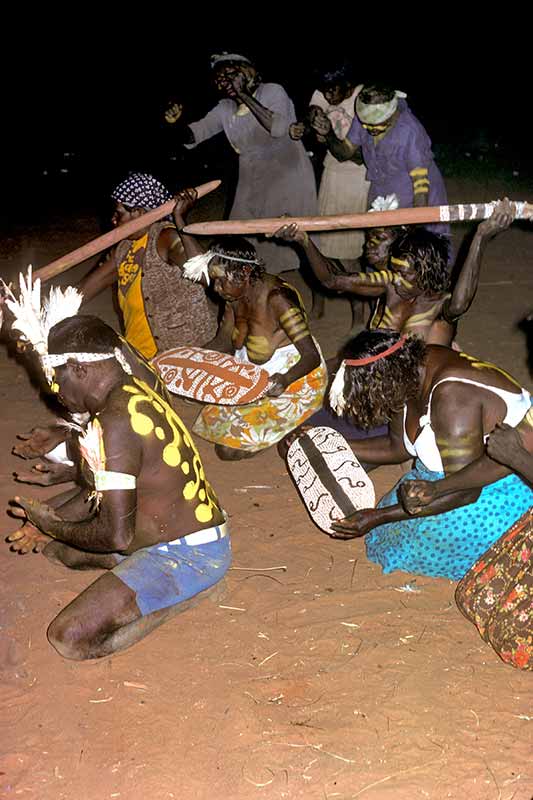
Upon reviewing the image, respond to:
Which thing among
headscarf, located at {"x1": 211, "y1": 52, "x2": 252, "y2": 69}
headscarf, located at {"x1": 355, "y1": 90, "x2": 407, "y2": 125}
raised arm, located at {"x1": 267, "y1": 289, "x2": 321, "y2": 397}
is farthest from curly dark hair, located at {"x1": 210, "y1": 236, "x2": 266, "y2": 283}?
headscarf, located at {"x1": 211, "y1": 52, "x2": 252, "y2": 69}

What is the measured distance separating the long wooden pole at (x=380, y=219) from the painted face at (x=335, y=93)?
1993 mm

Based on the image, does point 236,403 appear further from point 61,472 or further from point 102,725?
point 102,725

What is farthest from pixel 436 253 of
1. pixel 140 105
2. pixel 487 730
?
pixel 140 105

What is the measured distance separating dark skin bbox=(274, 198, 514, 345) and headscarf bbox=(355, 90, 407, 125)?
1016 mm

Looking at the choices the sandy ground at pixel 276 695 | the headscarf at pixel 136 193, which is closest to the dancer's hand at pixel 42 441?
the sandy ground at pixel 276 695

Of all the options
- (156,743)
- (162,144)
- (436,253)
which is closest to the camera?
(156,743)

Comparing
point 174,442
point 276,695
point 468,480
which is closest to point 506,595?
point 468,480

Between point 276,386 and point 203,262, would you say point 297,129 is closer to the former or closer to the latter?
point 203,262

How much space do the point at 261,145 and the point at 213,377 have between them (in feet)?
7.83

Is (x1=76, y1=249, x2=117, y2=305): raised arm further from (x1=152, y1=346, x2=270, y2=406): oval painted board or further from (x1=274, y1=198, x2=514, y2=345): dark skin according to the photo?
(x1=274, y1=198, x2=514, y2=345): dark skin

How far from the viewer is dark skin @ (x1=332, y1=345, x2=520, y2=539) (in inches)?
133

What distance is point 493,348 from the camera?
6496 millimetres

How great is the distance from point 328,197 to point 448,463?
3544 mm

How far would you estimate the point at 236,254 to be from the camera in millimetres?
4715
